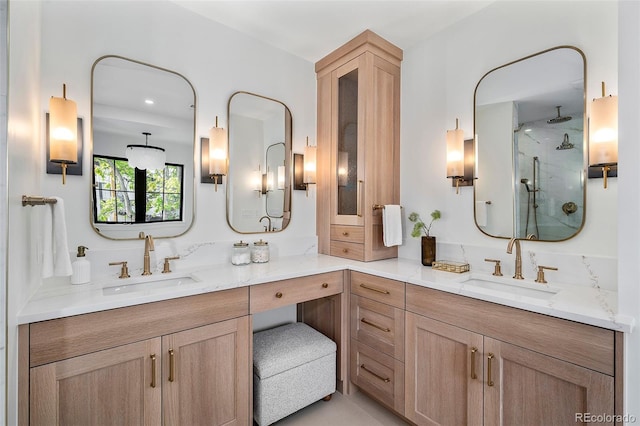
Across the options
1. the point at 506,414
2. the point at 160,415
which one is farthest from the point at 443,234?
the point at 160,415

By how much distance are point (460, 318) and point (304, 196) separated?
1.51 m

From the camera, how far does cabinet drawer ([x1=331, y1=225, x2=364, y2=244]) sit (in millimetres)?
2201

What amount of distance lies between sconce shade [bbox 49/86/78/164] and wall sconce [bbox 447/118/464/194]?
219cm

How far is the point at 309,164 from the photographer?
2.41m

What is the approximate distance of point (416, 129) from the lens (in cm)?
228

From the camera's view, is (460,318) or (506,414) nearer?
(506,414)

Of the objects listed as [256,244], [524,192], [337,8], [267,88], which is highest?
[337,8]

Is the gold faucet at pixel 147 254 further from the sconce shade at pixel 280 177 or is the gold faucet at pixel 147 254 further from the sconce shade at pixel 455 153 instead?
the sconce shade at pixel 455 153

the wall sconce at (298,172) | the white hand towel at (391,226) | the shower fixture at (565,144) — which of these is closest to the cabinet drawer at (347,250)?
the white hand towel at (391,226)

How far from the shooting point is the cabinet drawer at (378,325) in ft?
5.67

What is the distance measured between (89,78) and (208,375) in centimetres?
174

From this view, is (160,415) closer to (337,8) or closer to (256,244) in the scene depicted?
(256,244)

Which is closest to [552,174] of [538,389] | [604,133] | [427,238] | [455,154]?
[604,133]

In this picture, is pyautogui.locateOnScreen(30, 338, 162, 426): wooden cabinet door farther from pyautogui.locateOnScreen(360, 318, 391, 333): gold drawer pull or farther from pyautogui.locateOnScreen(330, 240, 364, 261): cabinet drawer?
pyautogui.locateOnScreen(330, 240, 364, 261): cabinet drawer
